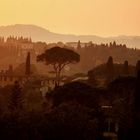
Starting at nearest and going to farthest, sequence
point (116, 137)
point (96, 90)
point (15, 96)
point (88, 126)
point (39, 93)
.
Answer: point (88, 126) → point (116, 137) → point (15, 96) → point (96, 90) → point (39, 93)

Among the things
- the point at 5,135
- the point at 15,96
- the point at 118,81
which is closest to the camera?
the point at 5,135

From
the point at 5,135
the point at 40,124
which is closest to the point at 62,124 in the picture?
the point at 40,124

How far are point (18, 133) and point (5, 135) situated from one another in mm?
622

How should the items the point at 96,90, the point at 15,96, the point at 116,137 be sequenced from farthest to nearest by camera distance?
the point at 96,90 < the point at 15,96 < the point at 116,137

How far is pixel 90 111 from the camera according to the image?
110 feet

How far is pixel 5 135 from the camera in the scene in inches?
1070

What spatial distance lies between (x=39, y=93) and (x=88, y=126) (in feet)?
68.7

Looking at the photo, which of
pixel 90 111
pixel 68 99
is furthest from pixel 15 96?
pixel 90 111

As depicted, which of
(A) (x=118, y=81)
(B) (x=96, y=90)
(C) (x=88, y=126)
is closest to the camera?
(C) (x=88, y=126)

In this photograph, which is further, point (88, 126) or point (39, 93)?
point (39, 93)

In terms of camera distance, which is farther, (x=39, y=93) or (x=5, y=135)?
(x=39, y=93)

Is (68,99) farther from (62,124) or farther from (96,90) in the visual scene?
(62,124)

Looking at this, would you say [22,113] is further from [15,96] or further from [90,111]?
[15,96]

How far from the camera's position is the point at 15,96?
38469mm
